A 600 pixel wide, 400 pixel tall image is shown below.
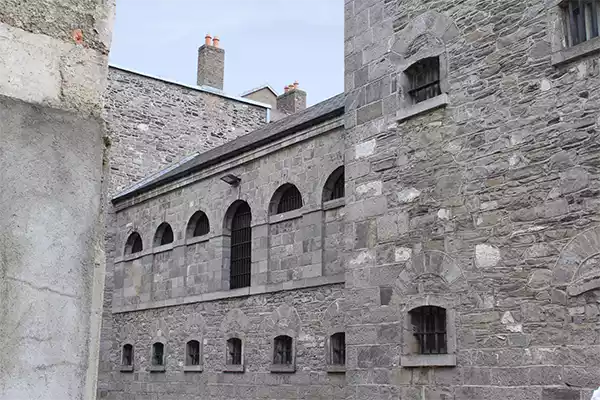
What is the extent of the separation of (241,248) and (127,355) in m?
5.78

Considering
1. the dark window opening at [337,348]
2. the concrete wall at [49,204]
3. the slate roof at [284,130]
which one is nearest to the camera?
the concrete wall at [49,204]

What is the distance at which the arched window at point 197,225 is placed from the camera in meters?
17.8

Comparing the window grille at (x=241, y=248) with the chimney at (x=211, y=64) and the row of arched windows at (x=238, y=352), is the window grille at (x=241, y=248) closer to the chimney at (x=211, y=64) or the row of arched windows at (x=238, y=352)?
the row of arched windows at (x=238, y=352)

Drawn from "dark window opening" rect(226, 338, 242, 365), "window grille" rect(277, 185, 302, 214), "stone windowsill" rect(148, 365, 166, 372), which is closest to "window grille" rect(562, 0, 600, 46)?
"window grille" rect(277, 185, 302, 214)

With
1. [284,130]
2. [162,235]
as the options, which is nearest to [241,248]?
[284,130]

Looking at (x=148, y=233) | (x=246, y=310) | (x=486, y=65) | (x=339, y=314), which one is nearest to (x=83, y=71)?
(x=486, y=65)

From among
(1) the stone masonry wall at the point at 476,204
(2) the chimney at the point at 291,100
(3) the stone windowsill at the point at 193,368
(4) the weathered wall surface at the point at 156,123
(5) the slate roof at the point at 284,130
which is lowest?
(3) the stone windowsill at the point at 193,368

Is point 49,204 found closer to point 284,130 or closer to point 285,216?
point 285,216

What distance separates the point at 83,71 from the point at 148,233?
1722cm

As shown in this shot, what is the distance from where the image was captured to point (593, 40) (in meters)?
8.38

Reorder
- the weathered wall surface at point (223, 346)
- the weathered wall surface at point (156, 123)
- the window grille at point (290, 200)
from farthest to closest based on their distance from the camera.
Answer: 1. the weathered wall surface at point (156, 123)
2. the window grille at point (290, 200)
3. the weathered wall surface at point (223, 346)

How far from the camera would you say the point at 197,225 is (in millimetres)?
18031

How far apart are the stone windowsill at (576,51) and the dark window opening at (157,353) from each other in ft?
41.1

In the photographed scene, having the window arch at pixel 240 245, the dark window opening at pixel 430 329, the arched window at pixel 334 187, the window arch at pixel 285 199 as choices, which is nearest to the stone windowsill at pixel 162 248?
the window arch at pixel 240 245
